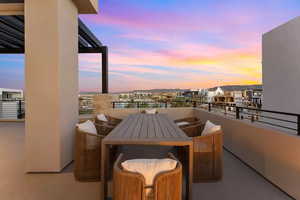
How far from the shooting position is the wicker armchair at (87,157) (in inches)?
110

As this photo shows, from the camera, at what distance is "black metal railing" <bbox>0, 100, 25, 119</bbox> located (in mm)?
8703

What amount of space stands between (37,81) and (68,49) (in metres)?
0.82

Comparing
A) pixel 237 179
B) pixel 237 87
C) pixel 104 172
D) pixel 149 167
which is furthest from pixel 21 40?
pixel 237 87

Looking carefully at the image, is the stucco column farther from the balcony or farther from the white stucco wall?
the white stucco wall

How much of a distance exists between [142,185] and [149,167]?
148mm

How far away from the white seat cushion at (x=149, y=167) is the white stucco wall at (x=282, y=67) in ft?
22.0

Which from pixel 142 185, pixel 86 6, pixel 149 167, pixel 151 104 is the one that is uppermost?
pixel 86 6

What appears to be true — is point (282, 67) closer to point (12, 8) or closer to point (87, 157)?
point (87, 157)

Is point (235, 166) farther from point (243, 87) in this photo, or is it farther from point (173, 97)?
point (243, 87)

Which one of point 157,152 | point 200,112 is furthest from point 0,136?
point 200,112

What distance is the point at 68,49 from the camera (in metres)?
3.68

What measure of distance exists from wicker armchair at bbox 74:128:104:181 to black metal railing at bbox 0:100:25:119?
7396 millimetres

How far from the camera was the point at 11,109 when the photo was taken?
8.79 meters

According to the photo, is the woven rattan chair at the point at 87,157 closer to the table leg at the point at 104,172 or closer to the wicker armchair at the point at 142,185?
the table leg at the point at 104,172
